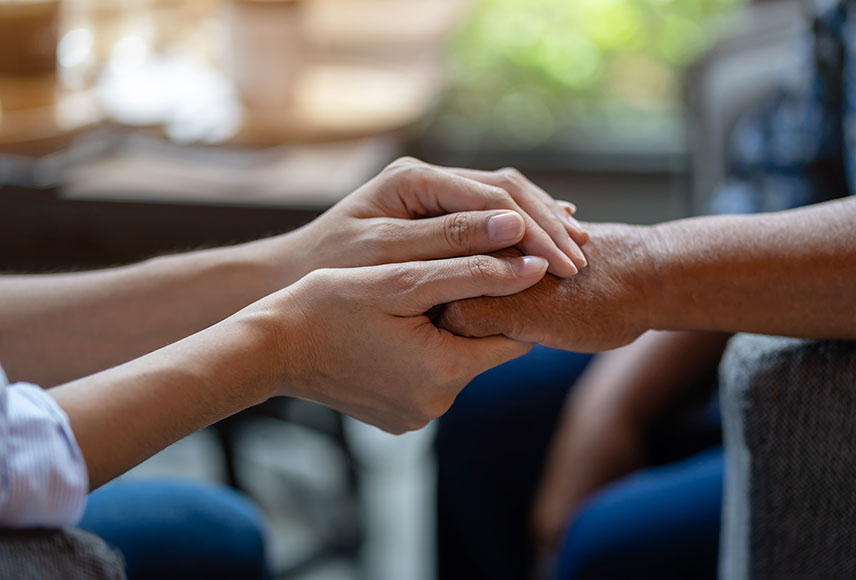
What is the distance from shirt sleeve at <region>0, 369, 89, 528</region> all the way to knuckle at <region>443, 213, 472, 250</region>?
13.9 inches

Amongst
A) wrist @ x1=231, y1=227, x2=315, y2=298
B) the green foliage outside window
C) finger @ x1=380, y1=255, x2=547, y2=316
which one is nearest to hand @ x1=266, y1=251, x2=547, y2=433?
finger @ x1=380, y1=255, x2=547, y2=316

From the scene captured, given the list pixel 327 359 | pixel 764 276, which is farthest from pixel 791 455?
pixel 327 359

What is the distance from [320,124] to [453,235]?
570 mm

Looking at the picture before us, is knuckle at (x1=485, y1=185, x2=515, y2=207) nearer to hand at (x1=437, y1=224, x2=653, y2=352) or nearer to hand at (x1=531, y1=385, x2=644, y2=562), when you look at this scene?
hand at (x1=437, y1=224, x2=653, y2=352)

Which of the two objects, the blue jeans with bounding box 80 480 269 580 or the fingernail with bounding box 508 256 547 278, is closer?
the fingernail with bounding box 508 256 547 278

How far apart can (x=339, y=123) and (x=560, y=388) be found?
0.51 meters

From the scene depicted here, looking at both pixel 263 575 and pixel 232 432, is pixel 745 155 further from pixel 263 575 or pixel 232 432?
pixel 232 432

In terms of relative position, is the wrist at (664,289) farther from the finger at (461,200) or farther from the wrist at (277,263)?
the wrist at (277,263)

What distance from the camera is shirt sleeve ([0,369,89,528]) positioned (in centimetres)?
56

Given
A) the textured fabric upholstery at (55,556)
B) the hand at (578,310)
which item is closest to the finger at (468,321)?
the hand at (578,310)

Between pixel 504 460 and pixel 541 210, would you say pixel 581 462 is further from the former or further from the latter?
pixel 541 210

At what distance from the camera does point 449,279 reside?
0.75 meters

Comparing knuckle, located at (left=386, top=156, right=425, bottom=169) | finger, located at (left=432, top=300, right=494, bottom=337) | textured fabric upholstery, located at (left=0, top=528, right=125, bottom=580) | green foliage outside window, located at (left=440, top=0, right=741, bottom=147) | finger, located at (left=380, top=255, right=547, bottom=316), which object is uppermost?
green foliage outside window, located at (left=440, top=0, right=741, bottom=147)

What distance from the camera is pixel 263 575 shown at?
992mm
